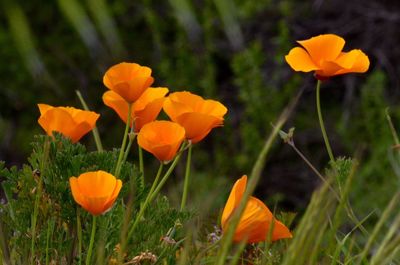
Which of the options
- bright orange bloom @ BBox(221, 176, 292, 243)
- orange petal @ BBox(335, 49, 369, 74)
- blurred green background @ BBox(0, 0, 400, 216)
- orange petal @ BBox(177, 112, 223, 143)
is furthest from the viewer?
blurred green background @ BBox(0, 0, 400, 216)

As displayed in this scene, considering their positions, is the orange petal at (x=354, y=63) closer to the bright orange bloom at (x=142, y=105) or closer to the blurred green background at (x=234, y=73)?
the bright orange bloom at (x=142, y=105)

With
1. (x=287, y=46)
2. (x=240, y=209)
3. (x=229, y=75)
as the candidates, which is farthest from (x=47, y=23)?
(x=240, y=209)

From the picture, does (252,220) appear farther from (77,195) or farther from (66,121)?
(66,121)

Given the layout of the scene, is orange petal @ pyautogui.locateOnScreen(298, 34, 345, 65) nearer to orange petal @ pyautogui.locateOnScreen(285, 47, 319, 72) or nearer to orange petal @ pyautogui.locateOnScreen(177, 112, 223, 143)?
orange petal @ pyautogui.locateOnScreen(285, 47, 319, 72)

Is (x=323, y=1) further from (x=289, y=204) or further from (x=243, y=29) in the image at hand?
(x=289, y=204)

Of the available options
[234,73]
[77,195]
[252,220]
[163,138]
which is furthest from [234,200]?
[234,73]

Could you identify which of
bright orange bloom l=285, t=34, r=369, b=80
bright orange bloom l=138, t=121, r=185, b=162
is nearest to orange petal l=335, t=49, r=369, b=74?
bright orange bloom l=285, t=34, r=369, b=80
